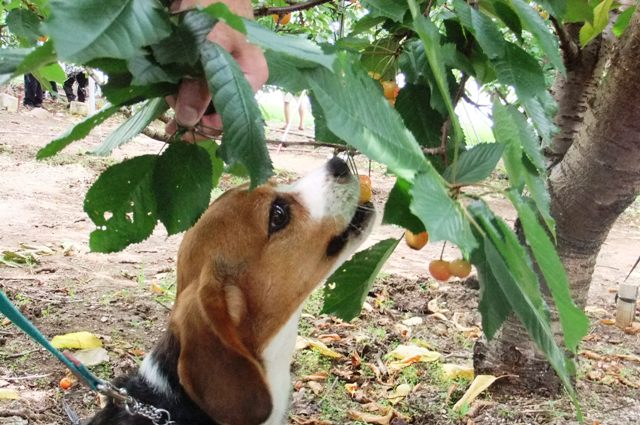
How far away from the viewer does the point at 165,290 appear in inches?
224

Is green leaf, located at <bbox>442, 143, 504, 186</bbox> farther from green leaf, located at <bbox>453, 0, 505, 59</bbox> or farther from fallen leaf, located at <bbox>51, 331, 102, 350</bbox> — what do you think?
fallen leaf, located at <bbox>51, 331, 102, 350</bbox>

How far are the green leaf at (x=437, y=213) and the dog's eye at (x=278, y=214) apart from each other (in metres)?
2.03

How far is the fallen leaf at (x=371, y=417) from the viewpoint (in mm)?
3673

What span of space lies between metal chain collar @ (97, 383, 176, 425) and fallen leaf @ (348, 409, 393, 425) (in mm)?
1435

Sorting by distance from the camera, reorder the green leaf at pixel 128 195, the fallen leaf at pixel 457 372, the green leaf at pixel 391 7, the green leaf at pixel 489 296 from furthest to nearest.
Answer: the fallen leaf at pixel 457 372 → the green leaf at pixel 391 7 → the green leaf at pixel 128 195 → the green leaf at pixel 489 296

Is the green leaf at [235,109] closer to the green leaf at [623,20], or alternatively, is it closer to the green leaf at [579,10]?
the green leaf at [579,10]

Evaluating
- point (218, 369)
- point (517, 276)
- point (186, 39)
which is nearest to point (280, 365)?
point (218, 369)

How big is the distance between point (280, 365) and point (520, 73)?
1.98 meters

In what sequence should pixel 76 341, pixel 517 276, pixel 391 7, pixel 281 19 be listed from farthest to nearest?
1. pixel 76 341
2. pixel 281 19
3. pixel 391 7
4. pixel 517 276

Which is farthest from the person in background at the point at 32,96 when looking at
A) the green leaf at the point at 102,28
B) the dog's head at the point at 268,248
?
the green leaf at the point at 102,28

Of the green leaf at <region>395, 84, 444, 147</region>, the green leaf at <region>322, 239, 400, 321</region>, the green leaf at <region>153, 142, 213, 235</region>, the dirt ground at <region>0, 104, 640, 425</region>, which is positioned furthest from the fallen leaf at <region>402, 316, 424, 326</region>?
the green leaf at <region>153, 142, 213, 235</region>

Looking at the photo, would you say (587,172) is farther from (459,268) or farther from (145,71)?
(145,71)

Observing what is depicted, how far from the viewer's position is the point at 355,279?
1947mm

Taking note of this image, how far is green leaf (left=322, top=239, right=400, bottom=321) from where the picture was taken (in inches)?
72.6
